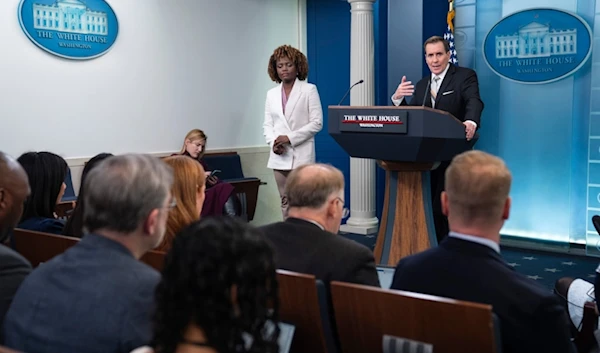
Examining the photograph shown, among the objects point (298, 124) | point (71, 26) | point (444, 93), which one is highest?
point (71, 26)

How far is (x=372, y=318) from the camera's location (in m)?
1.69

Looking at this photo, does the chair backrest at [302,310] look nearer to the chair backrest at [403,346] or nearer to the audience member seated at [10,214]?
the chair backrest at [403,346]

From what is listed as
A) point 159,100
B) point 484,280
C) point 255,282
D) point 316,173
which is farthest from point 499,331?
point 159,100

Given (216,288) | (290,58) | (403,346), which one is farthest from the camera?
(290,58)

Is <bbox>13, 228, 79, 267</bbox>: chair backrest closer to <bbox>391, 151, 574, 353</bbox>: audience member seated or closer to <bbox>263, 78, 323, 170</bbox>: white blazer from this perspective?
<bbox>391, 151, 574, 353</bbox>: audience member seated

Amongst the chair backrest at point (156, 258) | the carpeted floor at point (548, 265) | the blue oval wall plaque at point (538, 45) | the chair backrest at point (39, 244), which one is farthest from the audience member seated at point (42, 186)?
the blue oval wall plaque at point (538, 45)

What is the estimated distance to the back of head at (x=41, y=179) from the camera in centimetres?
280

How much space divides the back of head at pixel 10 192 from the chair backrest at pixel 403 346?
45.2 inches

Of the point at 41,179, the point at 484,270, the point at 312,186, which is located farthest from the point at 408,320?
the point at 41,179

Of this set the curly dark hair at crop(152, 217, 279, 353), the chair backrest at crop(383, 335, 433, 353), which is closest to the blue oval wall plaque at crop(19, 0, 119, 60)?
the chair backrest at crop(383, 335, 433, 353)

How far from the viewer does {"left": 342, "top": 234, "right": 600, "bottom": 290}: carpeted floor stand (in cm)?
453

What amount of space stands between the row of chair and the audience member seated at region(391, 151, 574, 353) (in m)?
0.14

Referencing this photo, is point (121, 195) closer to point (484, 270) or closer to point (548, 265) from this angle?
point (484, 270)

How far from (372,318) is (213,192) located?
88.5 inches
